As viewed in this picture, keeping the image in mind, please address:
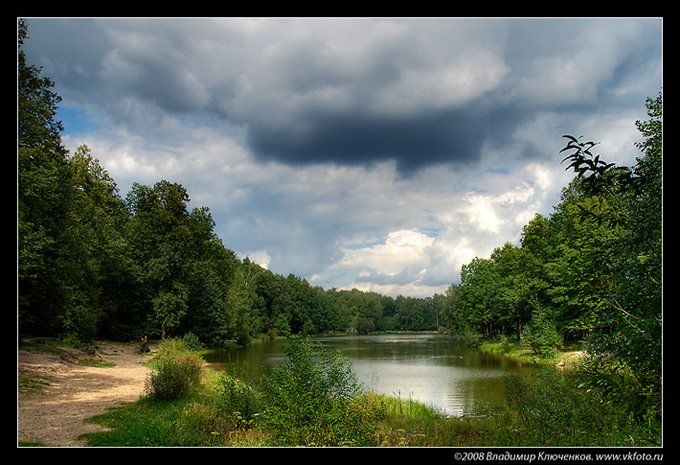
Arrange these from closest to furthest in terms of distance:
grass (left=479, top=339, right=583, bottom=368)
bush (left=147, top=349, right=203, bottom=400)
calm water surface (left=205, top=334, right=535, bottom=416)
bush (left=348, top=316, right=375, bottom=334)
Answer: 1. bush (left=147, top=349, right=203, bottom=400)
2. calm water surface (left=205, top=334, right=535, bottom=416)
3. grass (left=479, top=339, right=583, bottom=368)
4. bush (left=348, top=316, right=375, bottom=334)

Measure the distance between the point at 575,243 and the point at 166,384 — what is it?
26.9 meters

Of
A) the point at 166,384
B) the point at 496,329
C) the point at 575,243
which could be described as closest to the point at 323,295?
the point at 496,329

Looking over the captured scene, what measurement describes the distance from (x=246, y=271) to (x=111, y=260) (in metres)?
38.7

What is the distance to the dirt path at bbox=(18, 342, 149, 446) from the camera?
33.2 ft

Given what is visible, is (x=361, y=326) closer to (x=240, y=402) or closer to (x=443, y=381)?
(x=443, y=381)

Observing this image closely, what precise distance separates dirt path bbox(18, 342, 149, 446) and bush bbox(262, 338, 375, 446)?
4018mm

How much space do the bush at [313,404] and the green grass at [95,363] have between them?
668 inches

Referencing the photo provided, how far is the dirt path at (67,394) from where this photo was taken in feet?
33.2

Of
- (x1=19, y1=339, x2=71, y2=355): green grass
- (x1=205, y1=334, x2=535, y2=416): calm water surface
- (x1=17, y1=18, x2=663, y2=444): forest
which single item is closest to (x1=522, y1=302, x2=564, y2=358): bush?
(x1=17, y1=18, x2=663, y2=444): forest

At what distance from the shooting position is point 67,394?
1504cm

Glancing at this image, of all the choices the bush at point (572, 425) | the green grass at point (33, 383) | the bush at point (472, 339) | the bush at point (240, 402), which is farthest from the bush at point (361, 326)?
the bush at point (572, 425)

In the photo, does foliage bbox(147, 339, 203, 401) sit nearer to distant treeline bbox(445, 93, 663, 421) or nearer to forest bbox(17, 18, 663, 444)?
forest bbox(17, 18, 663, 444)

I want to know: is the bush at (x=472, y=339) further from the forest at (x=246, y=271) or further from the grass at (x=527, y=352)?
the grass at (x=527, y=352)
